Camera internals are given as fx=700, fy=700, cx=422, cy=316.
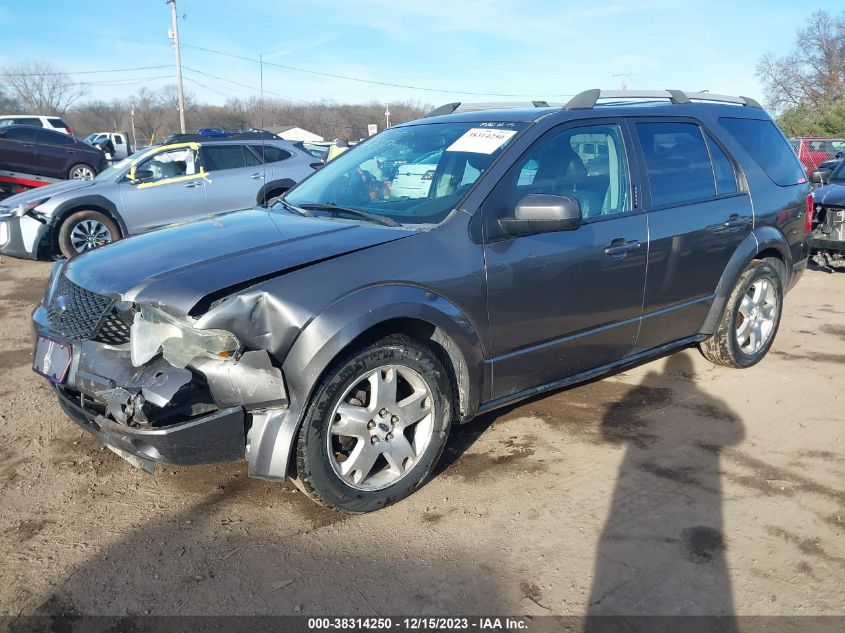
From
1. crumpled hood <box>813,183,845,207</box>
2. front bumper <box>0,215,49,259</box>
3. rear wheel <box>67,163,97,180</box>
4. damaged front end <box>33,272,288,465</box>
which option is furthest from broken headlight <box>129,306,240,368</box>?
rear wheel <box>67,163,97,180</box>

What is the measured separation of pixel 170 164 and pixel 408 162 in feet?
21.0

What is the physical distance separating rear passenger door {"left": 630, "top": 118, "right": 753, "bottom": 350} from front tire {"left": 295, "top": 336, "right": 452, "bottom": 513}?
5.42ft

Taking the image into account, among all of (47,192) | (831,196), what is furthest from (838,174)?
(47,192)

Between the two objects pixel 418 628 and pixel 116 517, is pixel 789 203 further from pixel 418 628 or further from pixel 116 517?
pixel 116 517

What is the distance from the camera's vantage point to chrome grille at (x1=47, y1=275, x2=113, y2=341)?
307 cm

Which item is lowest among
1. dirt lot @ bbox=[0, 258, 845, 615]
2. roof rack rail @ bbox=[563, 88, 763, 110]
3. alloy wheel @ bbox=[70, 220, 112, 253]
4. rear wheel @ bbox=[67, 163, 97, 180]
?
dirt lot @ bbox=[0, 258, 845, 615]

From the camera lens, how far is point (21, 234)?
8.59m

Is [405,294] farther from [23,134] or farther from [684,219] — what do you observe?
[23,134]

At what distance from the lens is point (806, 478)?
3559 mm

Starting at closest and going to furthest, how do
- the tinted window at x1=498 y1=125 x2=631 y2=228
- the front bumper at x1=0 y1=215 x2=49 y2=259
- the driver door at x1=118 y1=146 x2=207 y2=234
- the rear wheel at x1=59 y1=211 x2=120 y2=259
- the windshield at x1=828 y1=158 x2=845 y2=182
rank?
the tinted window at x1=498 y1=125 x2=631 y2=228, the front bumper at x1=0 y1=215 x2=49 y2=259, the rear wheel at x1=59 y1=211 x2=120 y2=259, the driver door at x1=118 y1=146 x2=207 y2=234, the windshield at x1=828 y1=158 x2=845 y2=182

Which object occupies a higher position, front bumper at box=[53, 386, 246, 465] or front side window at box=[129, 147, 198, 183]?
front side window at box=[129, 147, 198, 183]

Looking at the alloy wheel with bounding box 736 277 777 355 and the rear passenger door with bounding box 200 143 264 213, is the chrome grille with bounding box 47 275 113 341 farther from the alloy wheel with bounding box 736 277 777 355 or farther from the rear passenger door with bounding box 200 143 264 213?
the rear passenger door with bounding box 200 143 264 213

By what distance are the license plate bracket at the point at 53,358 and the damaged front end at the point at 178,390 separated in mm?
171

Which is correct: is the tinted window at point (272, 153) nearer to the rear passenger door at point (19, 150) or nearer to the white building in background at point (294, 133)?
the rear passenger door at point (19, 150)
